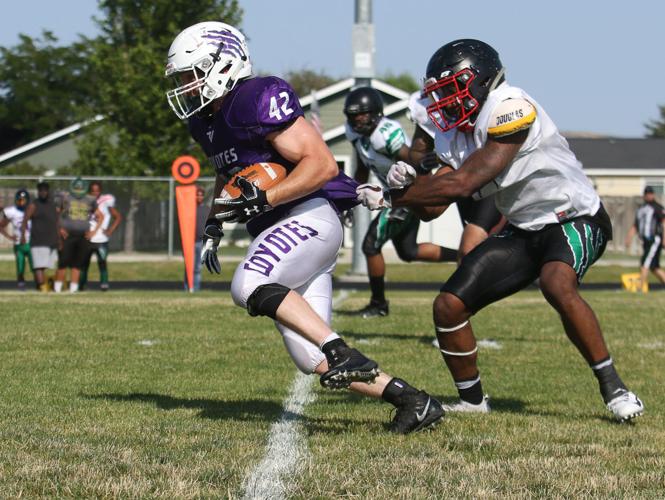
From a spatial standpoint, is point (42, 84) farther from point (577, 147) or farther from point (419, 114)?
point (419, 114)

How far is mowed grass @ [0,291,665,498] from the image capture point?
12.0 ft

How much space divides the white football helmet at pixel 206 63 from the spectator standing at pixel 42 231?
11.5m

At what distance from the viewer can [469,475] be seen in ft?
12.5

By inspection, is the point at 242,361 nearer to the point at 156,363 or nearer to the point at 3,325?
the point at 156,363

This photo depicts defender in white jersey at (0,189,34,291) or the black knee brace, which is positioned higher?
the black knee brace

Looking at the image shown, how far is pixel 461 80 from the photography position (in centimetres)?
493

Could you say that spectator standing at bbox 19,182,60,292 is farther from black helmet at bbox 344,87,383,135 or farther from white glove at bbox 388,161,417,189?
white glove at bbox 388,161,417,189

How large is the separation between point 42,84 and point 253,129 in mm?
49834

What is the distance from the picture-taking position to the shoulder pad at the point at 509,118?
4777 millimetres

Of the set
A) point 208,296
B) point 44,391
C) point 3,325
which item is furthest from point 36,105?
point 44,391

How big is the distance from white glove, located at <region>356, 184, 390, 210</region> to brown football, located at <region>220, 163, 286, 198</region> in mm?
339

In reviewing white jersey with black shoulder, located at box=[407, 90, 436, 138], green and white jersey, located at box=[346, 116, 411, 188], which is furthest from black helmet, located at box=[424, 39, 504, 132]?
green and white jersey, located at box=[346, 116, 411, 188]

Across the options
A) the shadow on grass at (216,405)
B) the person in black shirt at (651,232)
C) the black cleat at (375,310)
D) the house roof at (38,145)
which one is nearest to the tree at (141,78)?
the house roof at (38,145)

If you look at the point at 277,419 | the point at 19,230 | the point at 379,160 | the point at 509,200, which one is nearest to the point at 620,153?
the point at 19,230
